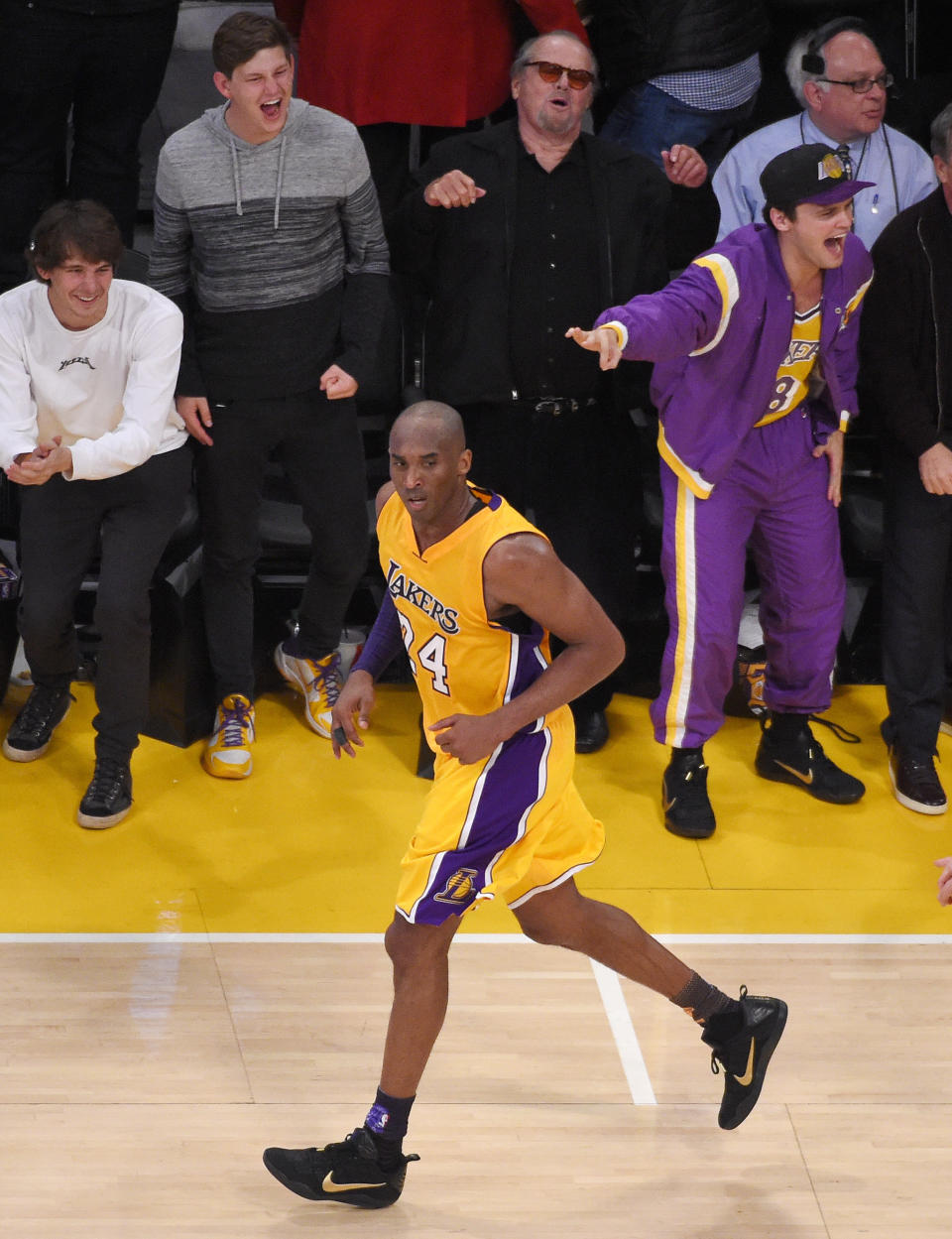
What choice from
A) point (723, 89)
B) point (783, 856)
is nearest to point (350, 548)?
point (783, 856)

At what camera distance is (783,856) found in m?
5.38

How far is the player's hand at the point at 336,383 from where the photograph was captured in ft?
17.7

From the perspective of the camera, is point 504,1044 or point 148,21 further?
point 148,21

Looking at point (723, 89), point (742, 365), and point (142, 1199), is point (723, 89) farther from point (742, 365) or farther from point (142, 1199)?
point (142, 1199)

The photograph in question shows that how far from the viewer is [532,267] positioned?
18.3 ft

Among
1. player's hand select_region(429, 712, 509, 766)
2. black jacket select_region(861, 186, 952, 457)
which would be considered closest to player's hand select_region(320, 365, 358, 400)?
black jacket select_region(861, 186, 952, 457)

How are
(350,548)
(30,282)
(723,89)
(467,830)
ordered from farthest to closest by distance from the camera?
1. (723,89)
2. (350,548)
3. (30,282)
4. (467,830)

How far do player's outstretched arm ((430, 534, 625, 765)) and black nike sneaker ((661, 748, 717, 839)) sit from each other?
6.16ft

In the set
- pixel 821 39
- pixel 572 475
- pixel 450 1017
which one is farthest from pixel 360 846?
pixel 821 39

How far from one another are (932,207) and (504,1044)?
2953mm

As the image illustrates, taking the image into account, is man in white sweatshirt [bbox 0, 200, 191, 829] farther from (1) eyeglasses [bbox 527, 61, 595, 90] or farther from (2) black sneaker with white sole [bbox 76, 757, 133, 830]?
(1) eyeglasses [bbox 527, 61, 595, 90]

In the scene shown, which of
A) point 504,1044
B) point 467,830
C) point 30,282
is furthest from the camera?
point 30,282

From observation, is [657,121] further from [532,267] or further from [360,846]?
[360,846]

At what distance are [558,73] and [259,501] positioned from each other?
5.41ft
